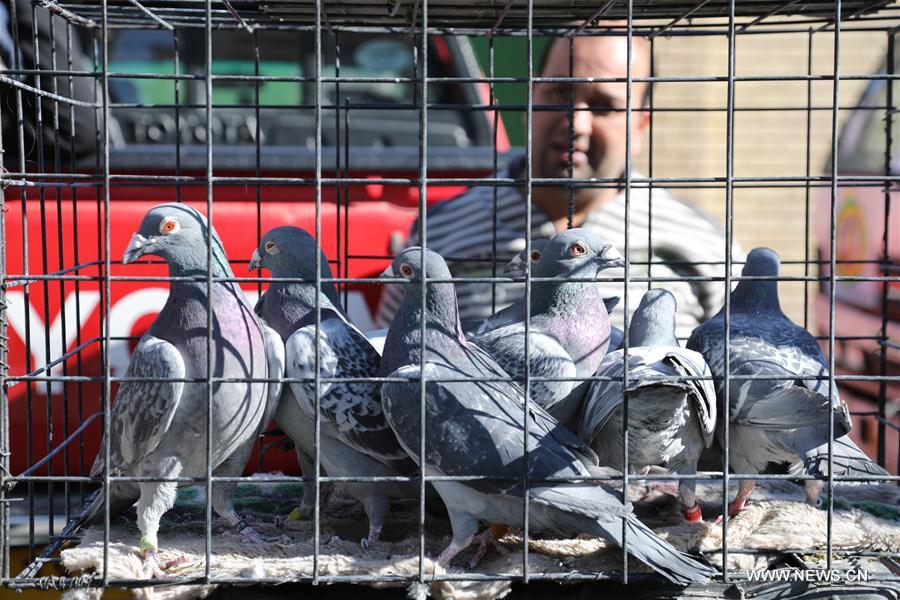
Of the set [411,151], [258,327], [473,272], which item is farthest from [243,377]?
[411,151]

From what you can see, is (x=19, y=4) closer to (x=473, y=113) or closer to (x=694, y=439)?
(x=473, y=113)

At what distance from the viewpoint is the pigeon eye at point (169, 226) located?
222cm

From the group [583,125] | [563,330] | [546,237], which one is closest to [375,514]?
[563,330]

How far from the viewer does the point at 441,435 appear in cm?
210

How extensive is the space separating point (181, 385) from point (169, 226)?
376 mm

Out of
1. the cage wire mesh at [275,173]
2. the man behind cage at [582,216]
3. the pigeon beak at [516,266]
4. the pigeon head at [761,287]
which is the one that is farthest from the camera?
the man behind cage at [582,216]

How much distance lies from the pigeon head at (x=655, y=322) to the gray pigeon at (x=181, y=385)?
997 millimetres

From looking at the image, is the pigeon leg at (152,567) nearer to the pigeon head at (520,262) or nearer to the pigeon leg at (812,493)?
the pigeon head at (520,262)

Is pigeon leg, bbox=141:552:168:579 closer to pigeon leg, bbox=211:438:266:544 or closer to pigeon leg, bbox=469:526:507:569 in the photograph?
pigeon leg, bbox=211:438:266:544

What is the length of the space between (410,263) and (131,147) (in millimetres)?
2321

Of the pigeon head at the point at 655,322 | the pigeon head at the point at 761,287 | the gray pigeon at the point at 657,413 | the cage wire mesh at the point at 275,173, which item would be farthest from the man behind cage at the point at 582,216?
the gray pigeon at the point at 657,413

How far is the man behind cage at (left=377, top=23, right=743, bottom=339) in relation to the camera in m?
3.92

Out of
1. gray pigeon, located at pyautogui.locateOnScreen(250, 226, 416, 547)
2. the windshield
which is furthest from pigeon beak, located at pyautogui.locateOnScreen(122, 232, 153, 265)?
the windshield

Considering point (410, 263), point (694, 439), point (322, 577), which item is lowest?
point (322, 577)
